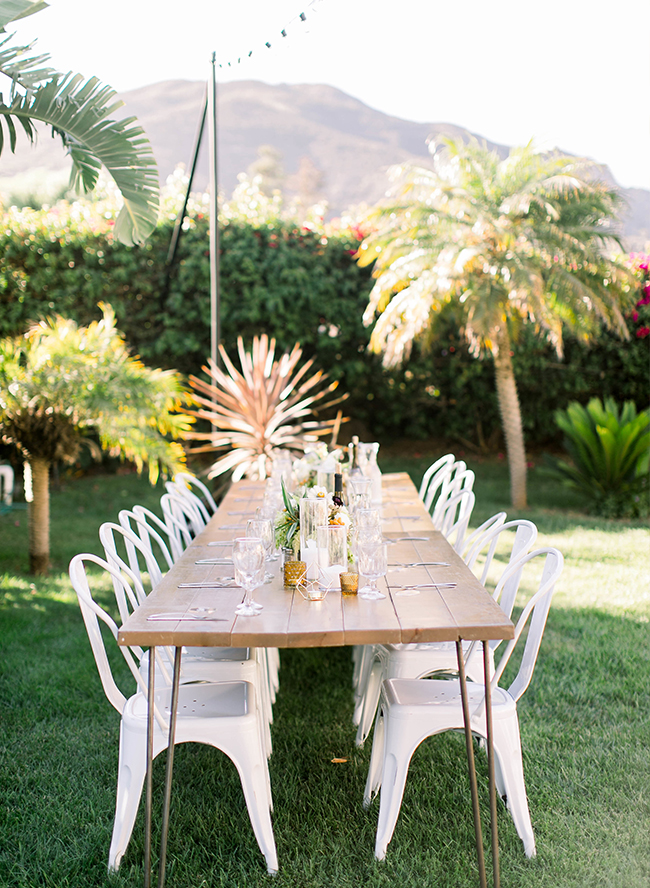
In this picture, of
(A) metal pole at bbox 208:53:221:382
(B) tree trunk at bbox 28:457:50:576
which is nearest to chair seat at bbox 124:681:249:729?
(B) tree trunk at bbox 28:457:50:576

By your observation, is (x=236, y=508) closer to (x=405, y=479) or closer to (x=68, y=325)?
(x=405, y=479)

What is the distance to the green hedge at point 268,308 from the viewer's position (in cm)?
834

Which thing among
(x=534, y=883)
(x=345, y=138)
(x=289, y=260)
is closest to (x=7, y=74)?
(x=534, y=883)

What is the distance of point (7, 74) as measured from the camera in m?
3.49

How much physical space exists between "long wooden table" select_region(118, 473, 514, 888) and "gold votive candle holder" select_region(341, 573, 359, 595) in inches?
1.0

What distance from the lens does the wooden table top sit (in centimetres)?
181

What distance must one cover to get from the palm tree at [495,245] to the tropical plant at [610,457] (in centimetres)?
86

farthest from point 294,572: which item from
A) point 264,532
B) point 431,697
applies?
point 431,697

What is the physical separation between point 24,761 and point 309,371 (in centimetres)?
698

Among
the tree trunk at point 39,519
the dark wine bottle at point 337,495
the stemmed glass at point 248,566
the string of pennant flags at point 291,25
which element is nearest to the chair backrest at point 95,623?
the stemmed glass at point 248,566

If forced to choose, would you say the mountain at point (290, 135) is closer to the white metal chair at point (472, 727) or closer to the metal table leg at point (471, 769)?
the white metal chair at point (472, 727)

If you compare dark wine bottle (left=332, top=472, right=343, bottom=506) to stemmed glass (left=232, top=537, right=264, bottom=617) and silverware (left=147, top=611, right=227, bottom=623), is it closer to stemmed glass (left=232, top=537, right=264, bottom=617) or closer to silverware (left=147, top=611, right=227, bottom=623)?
stemmed glass (left=232, top=537, right=264, bottom=617)

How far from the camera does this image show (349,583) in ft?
7.13

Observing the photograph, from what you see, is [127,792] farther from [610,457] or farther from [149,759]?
[610,457]
